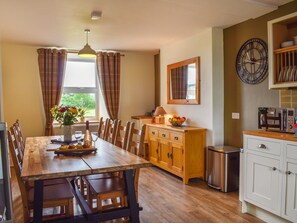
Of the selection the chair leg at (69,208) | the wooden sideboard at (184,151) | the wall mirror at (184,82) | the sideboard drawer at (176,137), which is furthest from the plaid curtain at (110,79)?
the chair leg at (69,208)

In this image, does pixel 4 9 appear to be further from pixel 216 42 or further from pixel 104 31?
pixel 216 42

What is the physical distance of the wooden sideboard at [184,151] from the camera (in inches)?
161

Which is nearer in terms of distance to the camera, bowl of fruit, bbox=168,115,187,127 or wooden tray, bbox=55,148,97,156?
wooden tray, bbox=55,148,97,156

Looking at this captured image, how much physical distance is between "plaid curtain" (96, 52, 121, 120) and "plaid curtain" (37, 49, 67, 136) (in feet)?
2.61

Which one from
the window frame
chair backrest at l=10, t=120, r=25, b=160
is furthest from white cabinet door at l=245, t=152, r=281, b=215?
the window frame

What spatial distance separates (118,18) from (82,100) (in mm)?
2684

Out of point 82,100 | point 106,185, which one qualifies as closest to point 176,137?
point 106,185

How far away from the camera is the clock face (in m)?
3.46

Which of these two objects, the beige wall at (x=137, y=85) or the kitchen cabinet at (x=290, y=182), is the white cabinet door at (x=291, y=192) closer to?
the kitchen cabinet at (x=290, y=182)

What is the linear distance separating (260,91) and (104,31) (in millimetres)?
2534

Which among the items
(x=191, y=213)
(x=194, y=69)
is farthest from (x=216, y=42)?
(x=191, y=213)

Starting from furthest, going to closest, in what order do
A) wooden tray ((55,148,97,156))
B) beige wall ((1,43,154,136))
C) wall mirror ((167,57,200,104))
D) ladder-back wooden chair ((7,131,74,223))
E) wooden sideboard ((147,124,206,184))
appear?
beige wall ((1,43,154,136))
wall mirror ((167,57,200,104))
wooden sideboard ((147,124,206,184))
wooden tray ((55,148,97,156))
ladder-back wooden chair ((7,131,74,223))

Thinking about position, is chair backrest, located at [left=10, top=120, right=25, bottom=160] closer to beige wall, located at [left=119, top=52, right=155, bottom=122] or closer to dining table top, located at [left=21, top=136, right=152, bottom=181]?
dining table top, located at [left=21, top=136, right=152, bottom=181]

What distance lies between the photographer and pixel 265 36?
3.44 metres
